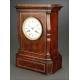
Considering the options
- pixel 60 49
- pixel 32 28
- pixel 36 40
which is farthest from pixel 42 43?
pixel 60 49

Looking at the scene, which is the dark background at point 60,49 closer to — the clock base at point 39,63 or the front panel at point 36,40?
the clock base at point 39,63

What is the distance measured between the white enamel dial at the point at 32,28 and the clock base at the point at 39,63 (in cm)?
24

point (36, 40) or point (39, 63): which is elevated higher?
point (36, 40)

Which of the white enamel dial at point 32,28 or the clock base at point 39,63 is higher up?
the white enamel dial at point 32,28

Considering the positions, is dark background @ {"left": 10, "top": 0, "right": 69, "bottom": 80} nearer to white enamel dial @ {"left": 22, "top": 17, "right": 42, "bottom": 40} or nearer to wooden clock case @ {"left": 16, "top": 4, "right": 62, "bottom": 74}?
wooden clock case @ {"left": 16, "top": 4, "right": 62, "bottom": 74}

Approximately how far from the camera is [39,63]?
7.14 feet

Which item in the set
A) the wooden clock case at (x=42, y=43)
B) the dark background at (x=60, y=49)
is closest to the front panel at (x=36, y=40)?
the wooden clock case at (x=42, y=43)

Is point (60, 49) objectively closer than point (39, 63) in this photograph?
No

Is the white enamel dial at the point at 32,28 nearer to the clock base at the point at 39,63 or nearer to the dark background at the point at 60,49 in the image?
the clock base at the point at 39,63

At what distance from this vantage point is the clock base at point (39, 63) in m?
2.13

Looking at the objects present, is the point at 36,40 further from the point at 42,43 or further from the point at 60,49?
the point at 60,49

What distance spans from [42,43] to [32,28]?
195mm
